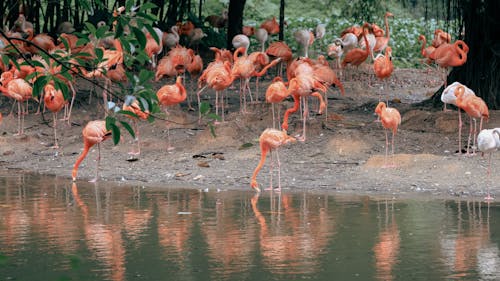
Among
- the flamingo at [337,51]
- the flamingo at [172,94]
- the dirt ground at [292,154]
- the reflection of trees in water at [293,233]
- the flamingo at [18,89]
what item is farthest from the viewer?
the flamingo at [337,51]

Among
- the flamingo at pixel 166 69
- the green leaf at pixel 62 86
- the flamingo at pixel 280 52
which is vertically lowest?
the green leaf at pixel 62 86

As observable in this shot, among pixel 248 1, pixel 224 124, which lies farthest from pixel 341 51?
pixel 248 1

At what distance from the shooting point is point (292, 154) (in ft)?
36.2

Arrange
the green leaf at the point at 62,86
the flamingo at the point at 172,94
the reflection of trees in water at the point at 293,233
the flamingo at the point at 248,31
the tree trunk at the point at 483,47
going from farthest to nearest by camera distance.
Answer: the flamingo at the point at 248,31
the tree trunk at the point at 483,47
the flamingo at the point at 172,94
the reflection of trees in water at the point at 293,233
the green leaf at the point at 62,86

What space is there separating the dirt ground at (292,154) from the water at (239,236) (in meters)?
0.71

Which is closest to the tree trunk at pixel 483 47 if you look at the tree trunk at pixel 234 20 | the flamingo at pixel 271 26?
the tree trunk at pixel 234 20

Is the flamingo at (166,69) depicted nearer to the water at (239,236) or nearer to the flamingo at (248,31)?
the water at (239,236)

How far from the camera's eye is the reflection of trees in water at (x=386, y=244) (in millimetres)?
6098

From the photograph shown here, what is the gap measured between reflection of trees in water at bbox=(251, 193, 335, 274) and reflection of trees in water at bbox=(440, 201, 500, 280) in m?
0.88

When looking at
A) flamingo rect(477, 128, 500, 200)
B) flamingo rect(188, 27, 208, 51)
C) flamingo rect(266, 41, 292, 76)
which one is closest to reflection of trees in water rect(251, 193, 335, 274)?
flamingo rect(477, 128, 500, 200)

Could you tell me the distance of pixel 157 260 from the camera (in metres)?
6.43

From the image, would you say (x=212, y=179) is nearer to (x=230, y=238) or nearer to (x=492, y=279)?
(x=230, y=238)

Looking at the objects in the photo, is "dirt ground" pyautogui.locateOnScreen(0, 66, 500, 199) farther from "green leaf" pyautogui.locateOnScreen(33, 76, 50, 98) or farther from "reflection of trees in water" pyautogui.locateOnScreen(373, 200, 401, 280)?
"green leaf" pyautogui.locateOnScreen(33, 76, 50, 98)

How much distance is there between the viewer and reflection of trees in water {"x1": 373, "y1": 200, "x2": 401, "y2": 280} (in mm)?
6098
